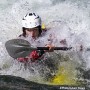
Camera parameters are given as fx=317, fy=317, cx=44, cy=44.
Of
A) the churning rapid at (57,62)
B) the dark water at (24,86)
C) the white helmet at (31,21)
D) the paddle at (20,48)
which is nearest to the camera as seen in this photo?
the dark water at (24,86)

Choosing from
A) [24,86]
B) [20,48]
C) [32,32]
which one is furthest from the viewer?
[32,32]

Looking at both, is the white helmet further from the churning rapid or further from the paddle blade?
the paddle blade

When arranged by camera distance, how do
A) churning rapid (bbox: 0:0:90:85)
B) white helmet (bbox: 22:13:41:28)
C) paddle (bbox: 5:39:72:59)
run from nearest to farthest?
1. paddle (bbox: 5:39:72:59)
2. churning rapid (bbox: 0:0:90:85)
3. white helmet (bbox: 22:13:41:28)

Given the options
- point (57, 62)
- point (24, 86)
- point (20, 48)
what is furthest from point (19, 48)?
point (57, 62)

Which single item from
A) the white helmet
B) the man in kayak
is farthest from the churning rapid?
the white helmet

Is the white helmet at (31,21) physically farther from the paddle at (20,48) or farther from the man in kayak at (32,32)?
the paddle at (20,48)

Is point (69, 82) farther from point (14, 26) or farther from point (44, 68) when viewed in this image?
point (14, 26)

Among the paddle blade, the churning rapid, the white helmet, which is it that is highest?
the white helmet

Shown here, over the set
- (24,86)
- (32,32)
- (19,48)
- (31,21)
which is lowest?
(24,86)

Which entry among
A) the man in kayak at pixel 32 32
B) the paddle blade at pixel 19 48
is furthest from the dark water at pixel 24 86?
the man in kayak at pixel 32 32

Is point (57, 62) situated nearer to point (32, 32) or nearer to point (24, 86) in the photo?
point (32, 32)

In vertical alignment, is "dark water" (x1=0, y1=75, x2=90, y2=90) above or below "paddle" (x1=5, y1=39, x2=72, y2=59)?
below

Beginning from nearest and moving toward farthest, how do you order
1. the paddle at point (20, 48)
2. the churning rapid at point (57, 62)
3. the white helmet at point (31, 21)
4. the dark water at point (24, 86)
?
the dark water at point (24, 86) < the paddle at point (20, 48) < the churning rapid at point (57, 62) < the white helmet at point (31, 21)

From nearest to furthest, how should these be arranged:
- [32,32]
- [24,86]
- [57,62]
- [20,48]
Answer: [24,86], [20,48], [32,32], [57,62]
